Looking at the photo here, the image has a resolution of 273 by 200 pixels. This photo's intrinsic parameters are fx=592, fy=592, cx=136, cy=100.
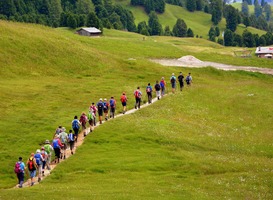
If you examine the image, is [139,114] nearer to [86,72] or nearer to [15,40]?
[86,72]

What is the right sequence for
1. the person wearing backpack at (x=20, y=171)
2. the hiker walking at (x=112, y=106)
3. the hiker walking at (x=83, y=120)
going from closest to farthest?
the person wearing backpack at (x=20, y=171), the hiker walking at (x=83, y=120), the hiker walking at (x=112, y=106)

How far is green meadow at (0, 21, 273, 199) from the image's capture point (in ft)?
147

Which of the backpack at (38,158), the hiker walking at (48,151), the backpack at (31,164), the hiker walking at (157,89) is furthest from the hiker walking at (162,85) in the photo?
the backpack at (31,164)

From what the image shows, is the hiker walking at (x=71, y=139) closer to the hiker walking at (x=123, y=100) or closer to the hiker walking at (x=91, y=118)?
the hiker walking at (x=91, y=118)

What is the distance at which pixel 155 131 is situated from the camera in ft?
199

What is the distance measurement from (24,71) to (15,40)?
33.3 ft

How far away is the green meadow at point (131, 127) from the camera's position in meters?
44.9

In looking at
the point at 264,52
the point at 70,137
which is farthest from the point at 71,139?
the point at 264,52

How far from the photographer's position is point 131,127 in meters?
61.4

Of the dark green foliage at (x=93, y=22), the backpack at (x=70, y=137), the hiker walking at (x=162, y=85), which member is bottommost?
the backpack at (x=70, y=137)

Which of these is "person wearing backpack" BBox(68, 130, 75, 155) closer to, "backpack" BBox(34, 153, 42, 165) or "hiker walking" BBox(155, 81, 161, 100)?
"backpack" BBox(34, 153, 42, 165)

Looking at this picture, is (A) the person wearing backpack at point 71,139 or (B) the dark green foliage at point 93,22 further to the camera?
(B) the dark green foliage at point 93,22

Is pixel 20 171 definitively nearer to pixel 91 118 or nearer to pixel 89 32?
pixel 91 118

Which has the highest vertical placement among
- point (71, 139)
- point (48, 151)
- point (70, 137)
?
point (70, 137)
